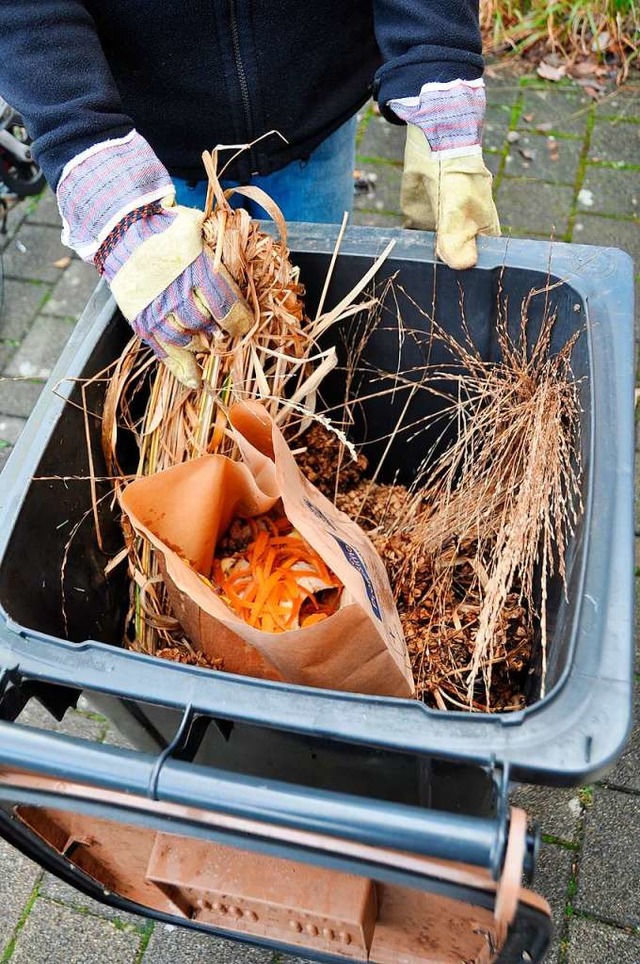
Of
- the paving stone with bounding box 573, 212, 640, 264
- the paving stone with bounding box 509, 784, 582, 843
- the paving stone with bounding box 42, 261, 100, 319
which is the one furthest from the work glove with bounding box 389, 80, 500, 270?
the paving stone with bounding box 42, 261, 100, 319

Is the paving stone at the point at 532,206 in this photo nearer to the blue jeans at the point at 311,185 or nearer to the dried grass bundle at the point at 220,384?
the blue jeans at the point at 311,185

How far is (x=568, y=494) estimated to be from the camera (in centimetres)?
116

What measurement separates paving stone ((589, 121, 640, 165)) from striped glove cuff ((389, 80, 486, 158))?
1900 millimetres

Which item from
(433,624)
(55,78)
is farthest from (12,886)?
(55,78)

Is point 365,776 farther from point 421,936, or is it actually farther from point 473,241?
point 473,241

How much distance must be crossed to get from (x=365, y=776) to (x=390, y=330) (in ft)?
2.60

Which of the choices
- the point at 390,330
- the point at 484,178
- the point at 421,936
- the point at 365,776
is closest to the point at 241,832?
the point at 365,776

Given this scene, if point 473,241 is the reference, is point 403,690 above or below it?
below

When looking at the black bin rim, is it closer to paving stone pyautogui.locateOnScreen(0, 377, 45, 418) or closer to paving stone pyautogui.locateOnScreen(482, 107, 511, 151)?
paving stone pyautogui.locateOnScreen(0, 377, 45, 418)

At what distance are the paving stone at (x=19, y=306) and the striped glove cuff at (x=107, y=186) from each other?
1.58 metres

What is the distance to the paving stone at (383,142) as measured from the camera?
125 inches

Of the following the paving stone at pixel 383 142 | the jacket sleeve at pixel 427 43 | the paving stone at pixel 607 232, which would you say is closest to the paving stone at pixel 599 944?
the jacket sleeve at pixel 427 43

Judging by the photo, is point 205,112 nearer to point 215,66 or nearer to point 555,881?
point 215,66

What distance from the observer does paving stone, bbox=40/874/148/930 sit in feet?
5.55
